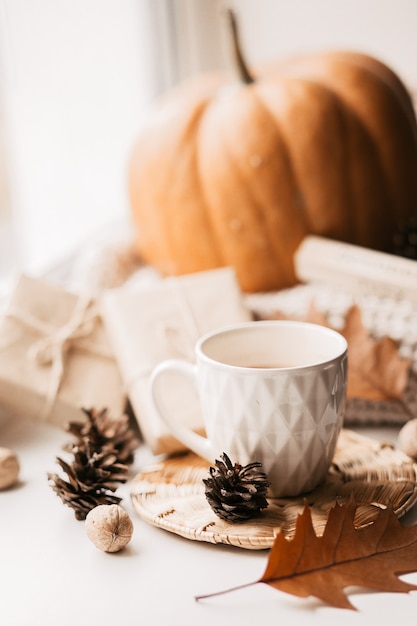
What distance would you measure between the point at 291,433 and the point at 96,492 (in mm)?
176

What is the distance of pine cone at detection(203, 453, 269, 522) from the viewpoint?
54 cm

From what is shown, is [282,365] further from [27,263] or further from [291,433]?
[27,263]

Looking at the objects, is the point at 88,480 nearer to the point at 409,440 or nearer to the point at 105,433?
the point at 105,433

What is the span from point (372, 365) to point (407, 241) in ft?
0.80

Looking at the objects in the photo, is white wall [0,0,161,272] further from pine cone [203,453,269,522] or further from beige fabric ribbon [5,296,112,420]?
pine cone [203,453,269,522]

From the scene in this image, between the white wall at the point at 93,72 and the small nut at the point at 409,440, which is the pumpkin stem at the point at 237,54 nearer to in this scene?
the white wall at the point at 93,72

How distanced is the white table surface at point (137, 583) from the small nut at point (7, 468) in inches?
1.1

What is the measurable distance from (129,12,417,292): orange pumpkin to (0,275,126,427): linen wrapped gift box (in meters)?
0.21

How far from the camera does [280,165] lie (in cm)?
87

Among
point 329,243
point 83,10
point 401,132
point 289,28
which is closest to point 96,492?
point 329,243

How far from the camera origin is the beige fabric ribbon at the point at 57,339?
2.41 ft

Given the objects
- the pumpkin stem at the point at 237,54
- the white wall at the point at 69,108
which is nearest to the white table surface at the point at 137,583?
the pumpkin stem at the point at 237,54

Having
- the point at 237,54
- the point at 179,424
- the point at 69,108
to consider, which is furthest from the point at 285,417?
the point at 69,108

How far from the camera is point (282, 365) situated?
0.64 metres
